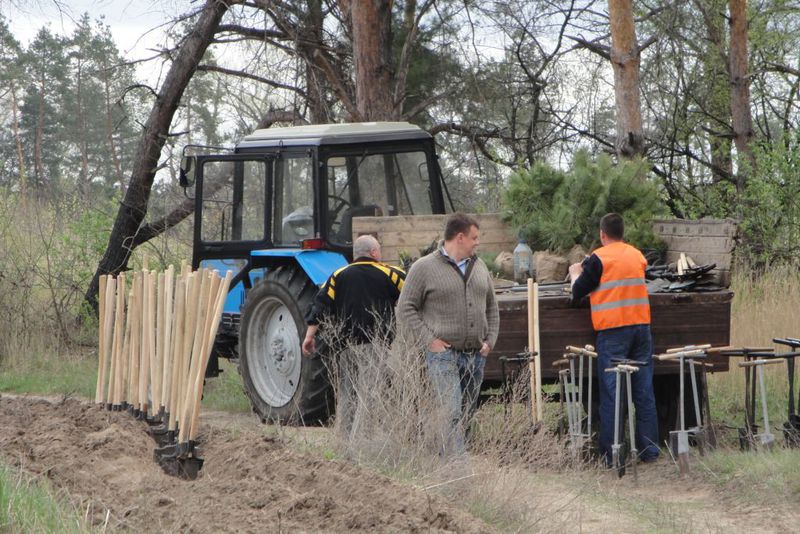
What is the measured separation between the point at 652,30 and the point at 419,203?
10038 millimetres

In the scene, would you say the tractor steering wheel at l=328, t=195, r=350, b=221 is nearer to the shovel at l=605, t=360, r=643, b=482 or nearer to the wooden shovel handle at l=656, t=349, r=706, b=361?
the shovel at l=605, t=360, r=643, b=482

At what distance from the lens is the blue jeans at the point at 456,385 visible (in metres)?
7.60

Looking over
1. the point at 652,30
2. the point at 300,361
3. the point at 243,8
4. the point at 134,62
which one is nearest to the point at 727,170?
the point at 652,30

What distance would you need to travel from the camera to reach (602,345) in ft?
30.0

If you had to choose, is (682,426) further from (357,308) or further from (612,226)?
(357,308)

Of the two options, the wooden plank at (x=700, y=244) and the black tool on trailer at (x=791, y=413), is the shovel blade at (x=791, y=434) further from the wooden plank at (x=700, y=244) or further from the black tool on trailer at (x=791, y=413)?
the wooden plank at (x=700, y=244)

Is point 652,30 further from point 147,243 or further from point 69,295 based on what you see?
point 69,295

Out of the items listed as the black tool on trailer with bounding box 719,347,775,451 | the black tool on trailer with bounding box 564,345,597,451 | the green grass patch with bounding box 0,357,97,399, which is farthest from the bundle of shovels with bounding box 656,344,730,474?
the green grass patch with bounding box 0,357,97,399

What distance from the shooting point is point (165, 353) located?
26.5ft

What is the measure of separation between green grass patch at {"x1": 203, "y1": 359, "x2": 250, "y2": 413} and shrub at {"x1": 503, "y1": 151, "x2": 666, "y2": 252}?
345cm

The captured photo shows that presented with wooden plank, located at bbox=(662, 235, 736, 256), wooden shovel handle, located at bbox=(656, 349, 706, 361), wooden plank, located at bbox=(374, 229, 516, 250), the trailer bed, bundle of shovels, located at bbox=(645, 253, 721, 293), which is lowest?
wooden shovel handle, located at bbox=(656, 349, 706, 361)

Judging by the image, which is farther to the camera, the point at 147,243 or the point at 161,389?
the point at 147,243

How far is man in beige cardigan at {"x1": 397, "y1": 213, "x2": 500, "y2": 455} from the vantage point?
8093 mm

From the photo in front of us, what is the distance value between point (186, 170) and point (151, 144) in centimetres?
581
